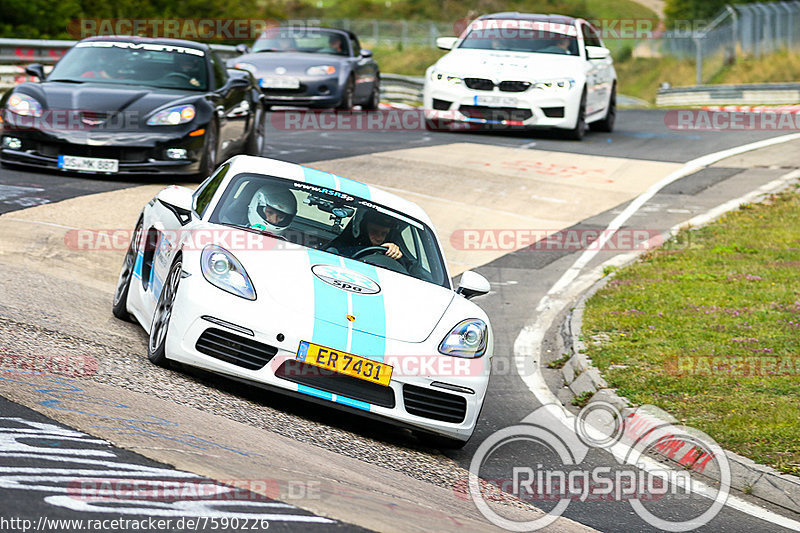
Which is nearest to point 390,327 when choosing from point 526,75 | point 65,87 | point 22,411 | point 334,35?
point 22,411

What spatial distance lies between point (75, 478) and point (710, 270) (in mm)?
8989

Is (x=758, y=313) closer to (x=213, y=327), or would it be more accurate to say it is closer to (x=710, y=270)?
(x=710, y=270)

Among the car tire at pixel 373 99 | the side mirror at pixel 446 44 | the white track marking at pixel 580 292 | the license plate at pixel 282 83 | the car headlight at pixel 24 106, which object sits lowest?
the white track marking at pixel 580 292

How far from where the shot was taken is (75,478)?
176 inches

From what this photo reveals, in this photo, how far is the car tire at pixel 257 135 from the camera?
49.3 feet

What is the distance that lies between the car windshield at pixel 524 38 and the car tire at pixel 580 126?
2.85ft

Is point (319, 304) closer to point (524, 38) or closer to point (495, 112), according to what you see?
point (495, 112)

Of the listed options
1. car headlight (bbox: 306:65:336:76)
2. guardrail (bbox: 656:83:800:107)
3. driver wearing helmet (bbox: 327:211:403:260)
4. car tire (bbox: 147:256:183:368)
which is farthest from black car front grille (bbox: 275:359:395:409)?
guardrail (bbox: 656:83:800:107)

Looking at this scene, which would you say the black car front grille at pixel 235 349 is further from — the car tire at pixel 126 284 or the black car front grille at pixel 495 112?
the black car front grille at pixel 495 112

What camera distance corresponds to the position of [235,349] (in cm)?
640

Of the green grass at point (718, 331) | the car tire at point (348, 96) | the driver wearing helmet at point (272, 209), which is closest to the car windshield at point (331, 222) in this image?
the driver wearing helmet at point (272, 209)

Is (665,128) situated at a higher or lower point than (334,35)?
lower

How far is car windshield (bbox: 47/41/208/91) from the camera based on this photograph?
1348 centimetres

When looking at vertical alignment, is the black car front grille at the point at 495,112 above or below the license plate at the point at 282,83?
below
